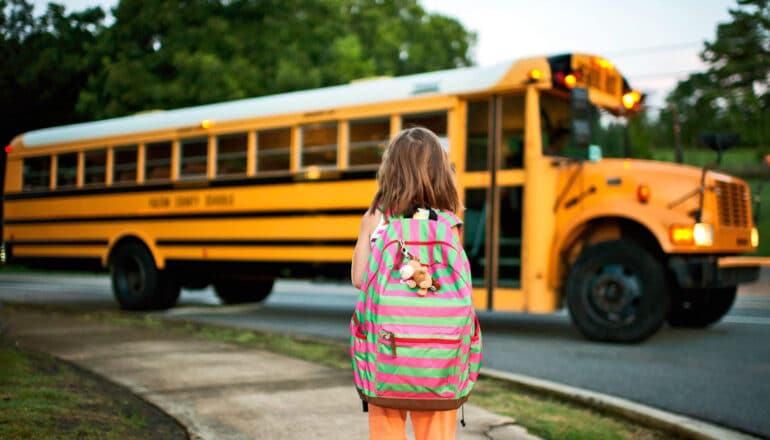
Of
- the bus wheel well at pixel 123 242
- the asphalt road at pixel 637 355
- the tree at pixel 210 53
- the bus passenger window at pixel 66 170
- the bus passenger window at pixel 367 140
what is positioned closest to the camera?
the asphalt road at pixel 637 355

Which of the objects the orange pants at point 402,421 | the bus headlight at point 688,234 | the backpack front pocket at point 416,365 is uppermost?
the bus headlight at point 688,234

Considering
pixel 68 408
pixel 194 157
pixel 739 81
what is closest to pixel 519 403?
pixel 68 408

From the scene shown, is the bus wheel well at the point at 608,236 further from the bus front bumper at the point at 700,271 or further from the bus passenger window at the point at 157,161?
the bus passenger window at the point at 157,161

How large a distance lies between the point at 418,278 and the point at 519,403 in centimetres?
296

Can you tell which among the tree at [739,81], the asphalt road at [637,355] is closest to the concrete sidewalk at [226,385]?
the asphalt road at [637,355]

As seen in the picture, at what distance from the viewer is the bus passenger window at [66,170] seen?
12164 millimetres

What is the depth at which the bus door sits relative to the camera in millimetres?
8289

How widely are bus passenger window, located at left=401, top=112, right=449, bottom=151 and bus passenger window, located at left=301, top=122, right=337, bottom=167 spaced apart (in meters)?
0.96

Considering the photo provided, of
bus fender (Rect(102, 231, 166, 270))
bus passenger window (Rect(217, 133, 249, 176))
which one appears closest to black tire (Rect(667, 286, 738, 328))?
bus passenger window (Rect(217, 133, 249, 176))

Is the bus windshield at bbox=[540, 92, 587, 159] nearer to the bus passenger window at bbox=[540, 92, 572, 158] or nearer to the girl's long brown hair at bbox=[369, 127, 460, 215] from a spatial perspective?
the bus passenger window at bbox=[540, 92, 572, 158]

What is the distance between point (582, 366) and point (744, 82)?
2916 cm

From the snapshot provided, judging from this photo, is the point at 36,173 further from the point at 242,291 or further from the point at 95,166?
the point at 242,291

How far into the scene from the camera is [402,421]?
2.60m

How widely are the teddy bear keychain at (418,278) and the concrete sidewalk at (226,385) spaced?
192 cm
